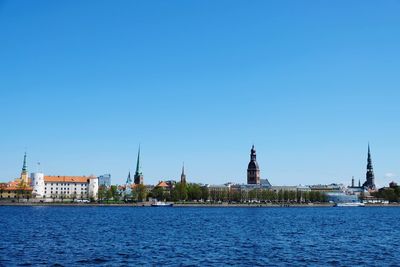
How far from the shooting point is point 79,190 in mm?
172000

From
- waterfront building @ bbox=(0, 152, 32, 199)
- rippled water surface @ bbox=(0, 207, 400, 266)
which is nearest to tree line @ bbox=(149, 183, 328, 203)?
waterfront building @ bbox=(0, 152, 32, 199)

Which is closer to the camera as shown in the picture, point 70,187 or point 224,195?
point 224,195

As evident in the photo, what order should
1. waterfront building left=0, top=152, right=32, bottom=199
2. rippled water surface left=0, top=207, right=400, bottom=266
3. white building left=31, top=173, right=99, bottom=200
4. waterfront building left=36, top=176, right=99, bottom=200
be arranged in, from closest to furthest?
Answer: rippled water surface left=0, top=207, right=400, bottom=266 < waterfront building left=0, top=152, right=32, bottom=199 < white building left=31, top=173, right=99, bottom=200 < waterfront building left=36, top=176, right=99, bottom=200

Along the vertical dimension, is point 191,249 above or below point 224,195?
below

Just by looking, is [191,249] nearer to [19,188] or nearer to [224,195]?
[19,188]

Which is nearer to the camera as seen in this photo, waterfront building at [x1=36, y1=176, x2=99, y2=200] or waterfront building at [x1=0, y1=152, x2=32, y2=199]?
waterfront building at [x1=0, y1=152, x2=32, y2=199]

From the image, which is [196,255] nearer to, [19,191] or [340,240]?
[340,240]

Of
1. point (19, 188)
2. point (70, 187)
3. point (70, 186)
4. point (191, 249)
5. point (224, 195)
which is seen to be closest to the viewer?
point (191, 249)

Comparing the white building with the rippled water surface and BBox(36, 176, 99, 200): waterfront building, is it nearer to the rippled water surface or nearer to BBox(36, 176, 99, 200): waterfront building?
BBox(36, 176, 99, 200): waterfront building

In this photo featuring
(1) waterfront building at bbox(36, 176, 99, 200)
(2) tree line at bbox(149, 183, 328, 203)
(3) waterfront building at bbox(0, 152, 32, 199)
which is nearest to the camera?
(3) waterfront building at bbox(0, 152, 32, 199)

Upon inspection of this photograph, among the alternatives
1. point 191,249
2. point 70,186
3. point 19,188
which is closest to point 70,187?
point 70,186

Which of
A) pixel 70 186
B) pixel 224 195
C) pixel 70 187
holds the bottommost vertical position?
pixel 224 195

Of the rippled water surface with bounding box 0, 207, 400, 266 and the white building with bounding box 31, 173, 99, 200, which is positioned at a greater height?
the white building with bounding box 31, 173, 99, 200

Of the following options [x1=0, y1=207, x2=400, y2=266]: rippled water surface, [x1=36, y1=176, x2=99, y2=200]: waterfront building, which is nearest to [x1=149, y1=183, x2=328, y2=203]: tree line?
[x1=36, y1=176, x2=99, y2=200]: waterfront building
